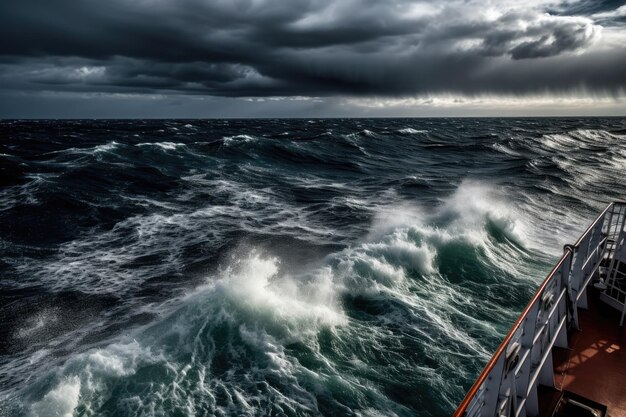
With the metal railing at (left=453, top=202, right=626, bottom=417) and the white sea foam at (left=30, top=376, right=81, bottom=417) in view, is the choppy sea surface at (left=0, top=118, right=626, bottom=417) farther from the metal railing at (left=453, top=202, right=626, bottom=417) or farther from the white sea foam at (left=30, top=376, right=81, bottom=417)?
the metal railing at (left=453, top=202, right=626, bottom=417)

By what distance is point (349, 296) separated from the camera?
10.5m

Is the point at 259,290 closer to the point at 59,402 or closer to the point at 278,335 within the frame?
the point at 278,335

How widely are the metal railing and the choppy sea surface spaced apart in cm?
266

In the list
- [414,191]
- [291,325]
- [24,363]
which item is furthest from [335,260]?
[414,191]

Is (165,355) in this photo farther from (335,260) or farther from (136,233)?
(136,233)

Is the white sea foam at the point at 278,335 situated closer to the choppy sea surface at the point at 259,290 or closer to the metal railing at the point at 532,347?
the choppy sea surface at the point at 259,290

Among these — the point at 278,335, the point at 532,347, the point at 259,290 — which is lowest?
the point at 278,335

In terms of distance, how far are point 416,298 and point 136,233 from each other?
12.7m

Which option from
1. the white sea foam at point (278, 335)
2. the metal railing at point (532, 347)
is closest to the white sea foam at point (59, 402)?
the white sea foam at point (278, 335)

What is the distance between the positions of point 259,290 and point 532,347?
7.00 meters

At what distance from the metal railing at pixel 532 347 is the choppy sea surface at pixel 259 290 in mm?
2658

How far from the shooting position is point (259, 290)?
9.79 meters

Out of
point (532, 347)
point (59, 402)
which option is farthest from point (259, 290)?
point (532, 347)

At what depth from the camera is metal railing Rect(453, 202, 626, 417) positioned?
304 centimetres
